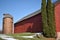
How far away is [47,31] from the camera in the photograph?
20562 millimetres

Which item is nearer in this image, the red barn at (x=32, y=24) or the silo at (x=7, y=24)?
the silo at (x=7, y=24)

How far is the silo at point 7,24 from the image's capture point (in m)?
24.6

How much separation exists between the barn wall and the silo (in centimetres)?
208

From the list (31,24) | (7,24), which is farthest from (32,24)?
(7,24)

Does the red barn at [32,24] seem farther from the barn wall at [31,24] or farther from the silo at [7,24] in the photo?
the silo at [7,24]

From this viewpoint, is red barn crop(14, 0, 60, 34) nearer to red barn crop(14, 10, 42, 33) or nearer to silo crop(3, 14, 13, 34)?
red barn crop(14, 10, 42, 33)

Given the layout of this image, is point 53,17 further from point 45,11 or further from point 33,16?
point 33,16

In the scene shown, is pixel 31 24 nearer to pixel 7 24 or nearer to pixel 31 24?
pixel 31 24

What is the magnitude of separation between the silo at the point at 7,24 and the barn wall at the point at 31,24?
2078 mm

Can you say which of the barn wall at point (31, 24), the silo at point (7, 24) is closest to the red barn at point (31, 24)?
the barn wall at point (31, 24)

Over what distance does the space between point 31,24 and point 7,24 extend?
13.4 ft

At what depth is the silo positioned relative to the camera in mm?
24606

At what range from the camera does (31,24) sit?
25766 mm

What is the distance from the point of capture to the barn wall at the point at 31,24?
25192 mm
